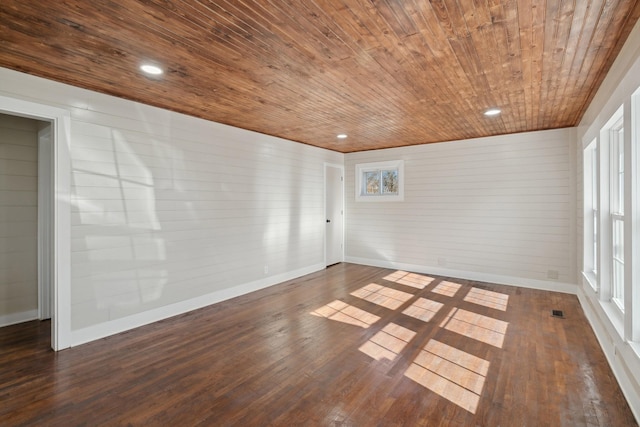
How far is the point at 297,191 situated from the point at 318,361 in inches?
144

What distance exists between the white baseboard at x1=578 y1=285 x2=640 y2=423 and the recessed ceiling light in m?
4.19

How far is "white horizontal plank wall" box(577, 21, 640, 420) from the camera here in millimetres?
2124

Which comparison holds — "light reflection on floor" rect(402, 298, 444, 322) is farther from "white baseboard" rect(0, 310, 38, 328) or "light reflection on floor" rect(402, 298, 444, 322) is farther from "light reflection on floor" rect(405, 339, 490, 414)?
"white baseboard" rect(0, 310, 38, 328)

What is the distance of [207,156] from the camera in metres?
4.49

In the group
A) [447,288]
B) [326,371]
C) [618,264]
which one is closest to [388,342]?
[326,371]

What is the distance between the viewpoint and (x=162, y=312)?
3.98m

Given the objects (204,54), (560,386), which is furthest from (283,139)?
(560,386)

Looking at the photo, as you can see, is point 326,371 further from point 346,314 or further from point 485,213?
point 485,213

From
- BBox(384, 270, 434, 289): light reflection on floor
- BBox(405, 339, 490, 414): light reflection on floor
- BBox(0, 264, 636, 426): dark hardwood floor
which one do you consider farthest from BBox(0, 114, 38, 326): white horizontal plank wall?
BBox(384, 270, 434, 289): light reflection on floor

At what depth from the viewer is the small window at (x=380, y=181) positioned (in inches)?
261

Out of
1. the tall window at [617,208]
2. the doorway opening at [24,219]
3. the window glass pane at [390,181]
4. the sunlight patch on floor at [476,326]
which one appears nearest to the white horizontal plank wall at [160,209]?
the doorway opening at [24,219]

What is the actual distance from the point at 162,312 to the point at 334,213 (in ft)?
13.6

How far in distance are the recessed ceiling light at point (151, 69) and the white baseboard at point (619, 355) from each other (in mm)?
4185

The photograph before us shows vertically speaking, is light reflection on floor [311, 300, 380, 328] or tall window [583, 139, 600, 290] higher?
tall window [583, 139, 600, 290]
